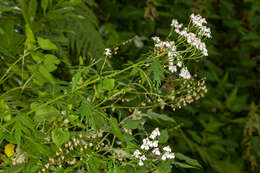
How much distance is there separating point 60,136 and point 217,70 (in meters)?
1.31

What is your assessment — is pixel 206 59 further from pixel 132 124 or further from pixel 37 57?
pixel 37 57

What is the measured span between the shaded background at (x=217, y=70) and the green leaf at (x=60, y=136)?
27.8 inches

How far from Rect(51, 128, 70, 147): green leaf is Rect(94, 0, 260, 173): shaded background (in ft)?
2.32

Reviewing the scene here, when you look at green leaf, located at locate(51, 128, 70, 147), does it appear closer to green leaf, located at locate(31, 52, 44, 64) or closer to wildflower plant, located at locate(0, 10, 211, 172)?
wildflower plant, located at locate(0, 10, 211, 172)

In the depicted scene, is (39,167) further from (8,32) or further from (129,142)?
(8,32)

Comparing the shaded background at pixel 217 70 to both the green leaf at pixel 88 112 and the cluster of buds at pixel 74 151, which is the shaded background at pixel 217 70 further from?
the green leaf at pixel 88 112

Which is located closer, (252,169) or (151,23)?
(151,23)

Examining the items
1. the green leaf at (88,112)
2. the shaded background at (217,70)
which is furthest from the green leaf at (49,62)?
the shaded background at (217,70)

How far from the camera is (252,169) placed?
1.92 metres

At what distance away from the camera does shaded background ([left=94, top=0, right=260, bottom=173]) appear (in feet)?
5.66

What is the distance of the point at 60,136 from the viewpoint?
2.67ft

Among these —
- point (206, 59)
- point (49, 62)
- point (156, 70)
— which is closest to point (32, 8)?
point (49, 62)

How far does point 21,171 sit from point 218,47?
1592 mm

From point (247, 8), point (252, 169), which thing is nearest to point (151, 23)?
point (247, 8)
